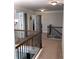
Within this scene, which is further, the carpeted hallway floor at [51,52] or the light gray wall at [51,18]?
the light gray wall at [51,18]

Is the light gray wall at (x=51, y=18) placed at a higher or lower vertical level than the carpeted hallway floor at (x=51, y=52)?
higher

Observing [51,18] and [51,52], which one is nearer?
[51,52]

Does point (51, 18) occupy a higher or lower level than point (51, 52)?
higher

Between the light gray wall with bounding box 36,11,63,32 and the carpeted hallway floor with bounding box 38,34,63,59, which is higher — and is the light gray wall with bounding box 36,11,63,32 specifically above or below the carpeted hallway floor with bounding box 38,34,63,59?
above

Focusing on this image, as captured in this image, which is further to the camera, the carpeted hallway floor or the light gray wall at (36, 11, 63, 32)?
the light gray wall at (36, 11, 63, 32)
